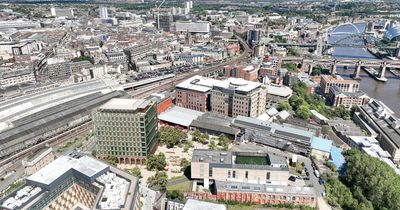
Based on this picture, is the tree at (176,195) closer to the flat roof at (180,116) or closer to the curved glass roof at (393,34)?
the flat roof at (180,116)

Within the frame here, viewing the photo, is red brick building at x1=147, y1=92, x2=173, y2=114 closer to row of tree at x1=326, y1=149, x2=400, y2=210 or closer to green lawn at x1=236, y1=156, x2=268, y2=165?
green lawn at x1=236, y1=156, x2=268, y2=165

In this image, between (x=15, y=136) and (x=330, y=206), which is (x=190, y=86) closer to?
(x=15, y=136)

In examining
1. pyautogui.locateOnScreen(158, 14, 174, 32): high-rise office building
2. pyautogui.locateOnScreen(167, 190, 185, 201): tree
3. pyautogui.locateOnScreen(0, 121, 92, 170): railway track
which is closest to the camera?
pyautogui.locateOnScreen(167, 190, 185, 201): tree

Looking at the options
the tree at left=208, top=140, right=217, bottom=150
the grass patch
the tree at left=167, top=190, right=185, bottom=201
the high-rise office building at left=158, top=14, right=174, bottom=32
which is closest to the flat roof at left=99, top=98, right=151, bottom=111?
the grass patch

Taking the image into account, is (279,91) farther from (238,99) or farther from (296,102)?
(238,99)

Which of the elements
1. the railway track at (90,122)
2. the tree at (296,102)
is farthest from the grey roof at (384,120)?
the railway track at (90,122)

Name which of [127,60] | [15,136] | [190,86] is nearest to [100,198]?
[15,136]
